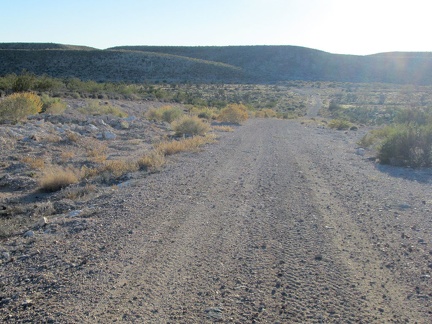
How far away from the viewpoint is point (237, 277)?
248 inches

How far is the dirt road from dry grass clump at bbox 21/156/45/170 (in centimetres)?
465

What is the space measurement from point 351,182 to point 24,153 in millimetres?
12175

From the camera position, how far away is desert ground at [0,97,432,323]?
544 centimetres

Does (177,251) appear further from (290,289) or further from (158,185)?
(158,185)

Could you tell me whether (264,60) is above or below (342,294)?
above

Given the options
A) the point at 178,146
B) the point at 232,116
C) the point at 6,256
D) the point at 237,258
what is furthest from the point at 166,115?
the point at 237,258

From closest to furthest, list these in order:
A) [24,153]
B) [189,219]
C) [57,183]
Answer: [189,219], [57,183], [24,153]

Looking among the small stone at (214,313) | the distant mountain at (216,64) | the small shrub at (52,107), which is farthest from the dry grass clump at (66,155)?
the distant mountain at (216,64)

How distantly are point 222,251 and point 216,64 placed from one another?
114 meters

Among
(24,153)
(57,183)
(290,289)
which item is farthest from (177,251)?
(24,153)

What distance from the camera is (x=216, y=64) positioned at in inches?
4653

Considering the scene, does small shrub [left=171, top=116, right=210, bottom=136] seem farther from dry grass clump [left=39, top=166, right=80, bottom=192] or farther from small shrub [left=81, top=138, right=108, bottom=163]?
dry grass clump [left=39, top=166, right=80, bottom=192]

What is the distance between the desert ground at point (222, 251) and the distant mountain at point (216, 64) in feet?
293

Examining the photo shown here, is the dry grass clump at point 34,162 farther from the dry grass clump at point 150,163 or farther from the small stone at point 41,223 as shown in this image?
the small stone at point 41,223
